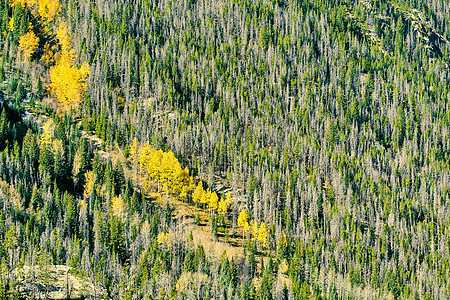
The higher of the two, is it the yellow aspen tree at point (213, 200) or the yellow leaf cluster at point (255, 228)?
the yellow aspen tree at point (213, 200)

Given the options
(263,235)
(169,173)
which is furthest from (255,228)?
(169,173)

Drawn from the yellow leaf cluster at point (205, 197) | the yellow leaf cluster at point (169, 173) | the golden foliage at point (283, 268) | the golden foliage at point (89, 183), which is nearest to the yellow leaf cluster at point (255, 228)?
the yellow leaf cluster at point (205, 197)

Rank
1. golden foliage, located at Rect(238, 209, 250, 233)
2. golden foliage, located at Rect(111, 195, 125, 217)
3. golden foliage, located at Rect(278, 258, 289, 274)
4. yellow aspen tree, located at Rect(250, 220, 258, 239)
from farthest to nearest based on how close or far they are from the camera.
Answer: golden foliage, located at Rect(238, 209, 250, 233), yellow aspen tree, located at Rect(250, 220, 258, 239), golden foliage, located at Rect(111, 195, 125, 217), golden foliage, located at Rect(278, 258, 289, 274)

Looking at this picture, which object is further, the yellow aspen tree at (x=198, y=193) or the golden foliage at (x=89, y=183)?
the yellow aspen tree at (x=198, y=193)

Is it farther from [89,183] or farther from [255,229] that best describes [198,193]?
[89,183]

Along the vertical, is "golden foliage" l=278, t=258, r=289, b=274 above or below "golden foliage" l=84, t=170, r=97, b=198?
below

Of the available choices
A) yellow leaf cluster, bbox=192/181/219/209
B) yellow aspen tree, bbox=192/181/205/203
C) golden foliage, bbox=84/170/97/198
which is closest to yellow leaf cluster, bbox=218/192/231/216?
yellow leaf cluster, bbox=192/181/219/209

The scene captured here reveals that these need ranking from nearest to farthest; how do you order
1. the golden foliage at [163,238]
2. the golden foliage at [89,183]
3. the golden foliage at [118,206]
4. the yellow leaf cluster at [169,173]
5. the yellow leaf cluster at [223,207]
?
the golden foliage at [163,238] < the golden foliage at [118,206] < the golden foliage at [89,183] < the yellow leaf cluster at [223,207] < the yellow leaf cluster at [169,173]

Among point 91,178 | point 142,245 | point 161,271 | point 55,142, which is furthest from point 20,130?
point 161,271

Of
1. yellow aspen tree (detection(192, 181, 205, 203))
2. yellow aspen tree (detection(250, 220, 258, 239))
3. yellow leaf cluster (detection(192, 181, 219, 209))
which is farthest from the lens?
yellow aspen tree (detection(192, 181, 205, 203))

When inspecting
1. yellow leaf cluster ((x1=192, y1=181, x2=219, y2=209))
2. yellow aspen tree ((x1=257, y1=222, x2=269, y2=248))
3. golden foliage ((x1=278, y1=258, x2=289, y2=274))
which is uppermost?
yellow leaf cluster ((x1=192, y1=181, x2=219, y2=209))

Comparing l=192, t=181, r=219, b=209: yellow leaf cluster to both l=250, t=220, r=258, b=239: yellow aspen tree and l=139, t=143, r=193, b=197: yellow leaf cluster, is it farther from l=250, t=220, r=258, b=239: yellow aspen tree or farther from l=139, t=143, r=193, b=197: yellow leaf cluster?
l=250, t=220, r=258, b=239: yellow aspen tree

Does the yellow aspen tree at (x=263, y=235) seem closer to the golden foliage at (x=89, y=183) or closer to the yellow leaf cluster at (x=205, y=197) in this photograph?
the yellow leaf cluster at (x=205, y=197)
